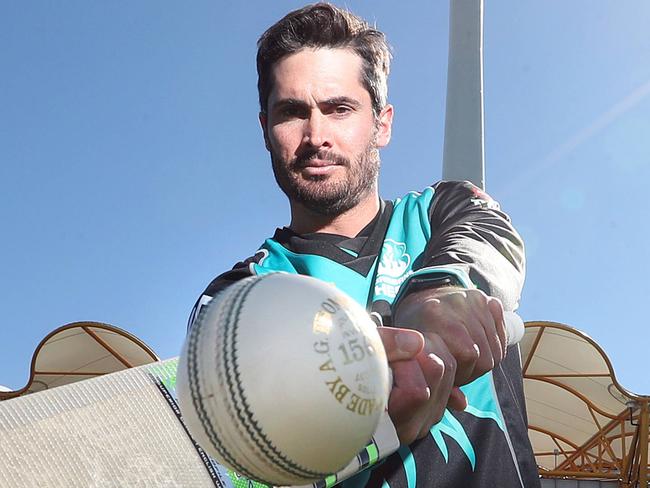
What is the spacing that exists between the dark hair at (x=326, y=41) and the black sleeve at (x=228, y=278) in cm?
59

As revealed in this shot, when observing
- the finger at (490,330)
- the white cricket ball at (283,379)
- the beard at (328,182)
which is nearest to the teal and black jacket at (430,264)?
the beard at (328,182)

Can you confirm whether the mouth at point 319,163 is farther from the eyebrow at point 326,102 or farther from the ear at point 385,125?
the ear at point 385,125

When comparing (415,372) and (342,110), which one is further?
(342,110)

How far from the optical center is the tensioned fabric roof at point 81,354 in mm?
14148

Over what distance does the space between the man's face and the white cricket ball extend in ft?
3.09

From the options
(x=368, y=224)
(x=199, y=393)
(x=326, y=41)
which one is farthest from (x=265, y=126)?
(x=199, y=393)

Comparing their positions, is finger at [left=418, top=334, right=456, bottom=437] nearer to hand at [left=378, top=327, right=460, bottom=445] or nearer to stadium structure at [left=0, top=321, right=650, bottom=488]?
hand at [left=378, top=327, right=460, bottom=445]

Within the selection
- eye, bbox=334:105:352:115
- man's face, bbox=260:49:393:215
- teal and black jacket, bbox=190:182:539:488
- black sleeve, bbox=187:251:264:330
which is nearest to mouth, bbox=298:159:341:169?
man's face, bbox=260:49:393:215

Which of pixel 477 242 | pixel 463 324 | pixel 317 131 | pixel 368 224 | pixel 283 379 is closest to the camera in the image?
pixel 283 379

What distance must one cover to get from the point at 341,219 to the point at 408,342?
1.07 m

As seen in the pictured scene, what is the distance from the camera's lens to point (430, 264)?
1827 mm

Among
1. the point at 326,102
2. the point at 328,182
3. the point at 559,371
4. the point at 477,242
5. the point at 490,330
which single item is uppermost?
the point at 326,102

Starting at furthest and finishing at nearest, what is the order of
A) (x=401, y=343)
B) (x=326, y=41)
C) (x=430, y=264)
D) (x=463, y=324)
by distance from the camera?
(x=326, y=41) → (x=430, y=264) → (x=463, y=324) → (x=401, y=343)

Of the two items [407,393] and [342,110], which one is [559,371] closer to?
[342,110]
